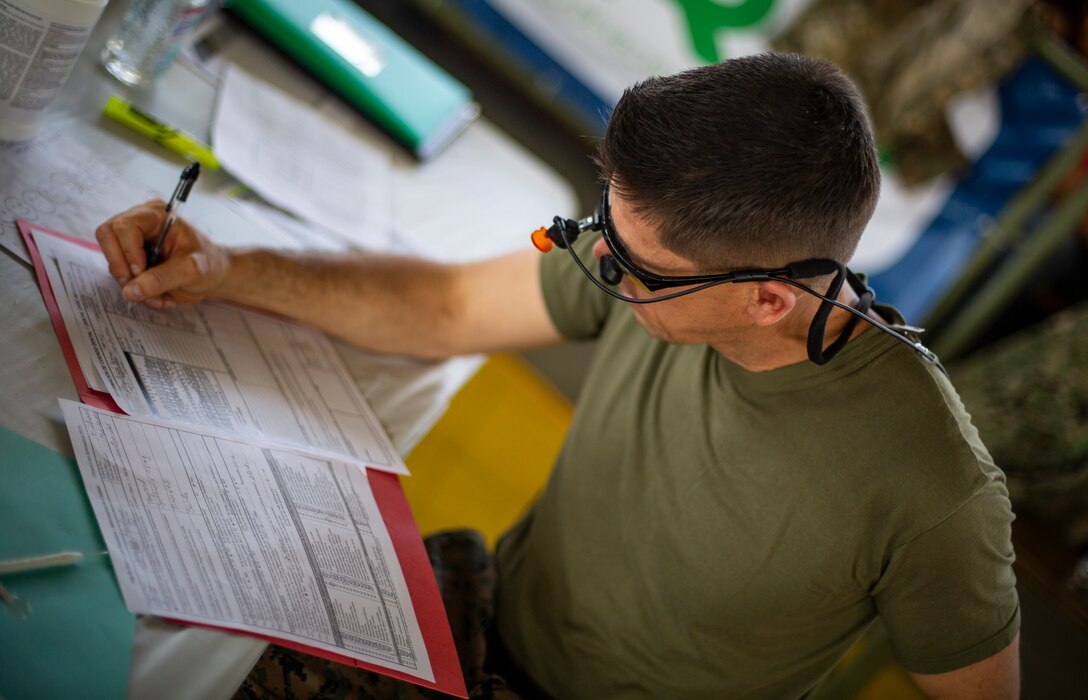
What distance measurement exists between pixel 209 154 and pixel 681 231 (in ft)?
2.18

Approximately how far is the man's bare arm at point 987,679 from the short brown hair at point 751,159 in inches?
16.7

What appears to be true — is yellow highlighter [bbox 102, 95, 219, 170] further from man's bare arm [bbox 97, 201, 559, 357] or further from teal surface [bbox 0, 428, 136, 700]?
teal surface [bbox 0, 428, 136, 700]

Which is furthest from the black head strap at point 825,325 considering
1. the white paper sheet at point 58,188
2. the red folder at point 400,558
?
the white paper sheet at point 58,188

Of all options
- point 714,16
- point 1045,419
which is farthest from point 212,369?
point 714,16

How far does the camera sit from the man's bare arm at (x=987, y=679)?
838mm

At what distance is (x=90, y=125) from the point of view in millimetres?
1062

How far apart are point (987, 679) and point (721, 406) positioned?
37cm

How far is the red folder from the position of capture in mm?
739

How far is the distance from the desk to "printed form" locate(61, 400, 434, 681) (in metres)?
0.03

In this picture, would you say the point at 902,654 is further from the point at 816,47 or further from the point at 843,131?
the point at 816,47

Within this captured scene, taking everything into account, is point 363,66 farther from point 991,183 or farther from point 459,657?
point 991,183

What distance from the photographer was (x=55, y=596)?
64 centimetres

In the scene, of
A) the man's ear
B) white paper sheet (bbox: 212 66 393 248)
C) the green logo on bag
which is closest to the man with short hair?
the man's ear

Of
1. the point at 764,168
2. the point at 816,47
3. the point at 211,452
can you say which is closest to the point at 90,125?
the point at 211,452
